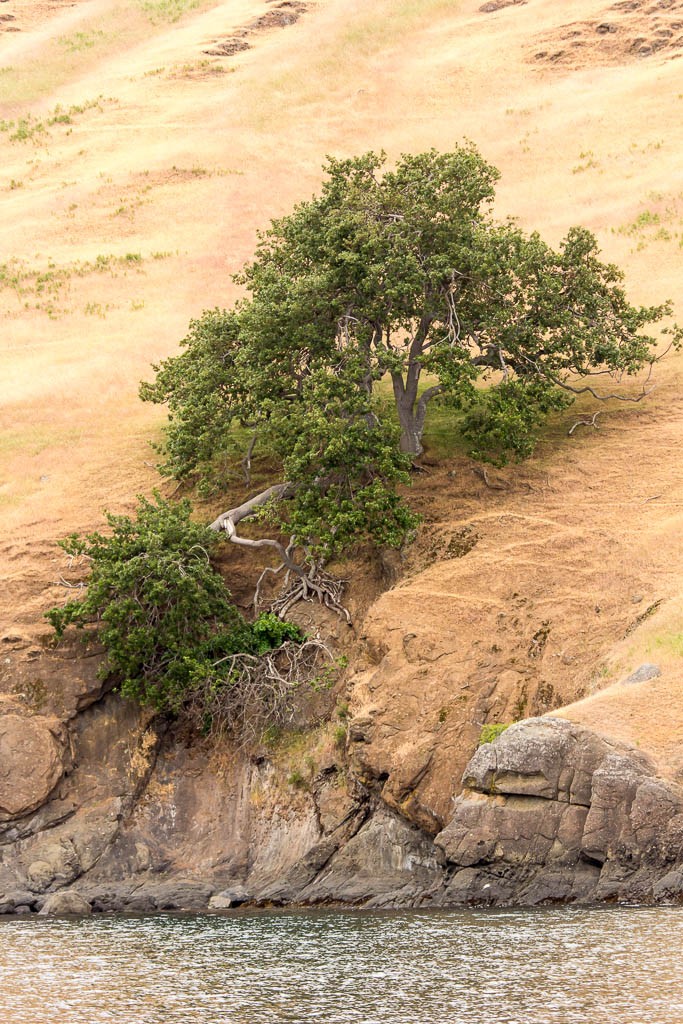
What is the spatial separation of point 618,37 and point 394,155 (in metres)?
21.6

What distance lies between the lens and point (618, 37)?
7700 centimetres

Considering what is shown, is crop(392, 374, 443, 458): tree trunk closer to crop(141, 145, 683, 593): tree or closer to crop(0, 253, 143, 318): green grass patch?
crop(141, 145, 683, 593): tree

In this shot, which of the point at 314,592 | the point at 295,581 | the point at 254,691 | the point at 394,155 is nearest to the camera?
the point at 254,691

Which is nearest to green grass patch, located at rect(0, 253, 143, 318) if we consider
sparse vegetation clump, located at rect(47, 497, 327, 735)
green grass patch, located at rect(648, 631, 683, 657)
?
sparse vegetation clump, located at rect(47, 497, 327, 735)

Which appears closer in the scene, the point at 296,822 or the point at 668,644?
the point at 668,644

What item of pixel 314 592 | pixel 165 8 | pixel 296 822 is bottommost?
pixel 296 822

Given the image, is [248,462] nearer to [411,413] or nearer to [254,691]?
[411,413]

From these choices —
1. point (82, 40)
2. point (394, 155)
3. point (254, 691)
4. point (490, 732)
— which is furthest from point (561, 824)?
point (82, 40)

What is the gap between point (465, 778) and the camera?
2119 cm

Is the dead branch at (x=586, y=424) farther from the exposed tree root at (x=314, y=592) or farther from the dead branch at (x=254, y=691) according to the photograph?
the dead branch at (x=254, y=691)

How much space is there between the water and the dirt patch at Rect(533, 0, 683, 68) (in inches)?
2627

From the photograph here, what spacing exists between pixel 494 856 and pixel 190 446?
15086mm

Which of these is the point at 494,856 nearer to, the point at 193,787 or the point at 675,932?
the point at 675,932

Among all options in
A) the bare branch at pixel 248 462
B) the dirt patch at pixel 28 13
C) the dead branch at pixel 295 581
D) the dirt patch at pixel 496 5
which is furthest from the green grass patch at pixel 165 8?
the dead branch at pixel 295 581
